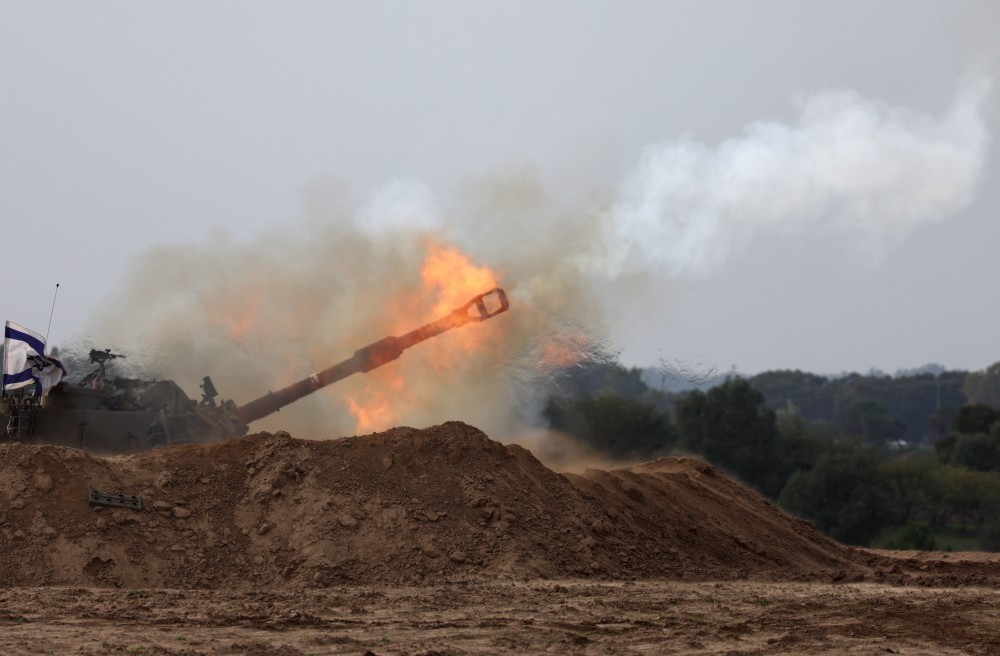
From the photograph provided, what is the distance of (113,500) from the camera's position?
769 inches

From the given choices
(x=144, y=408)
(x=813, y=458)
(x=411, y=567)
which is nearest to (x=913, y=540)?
(x=813, y=458)

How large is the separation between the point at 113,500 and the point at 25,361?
18.3 feet

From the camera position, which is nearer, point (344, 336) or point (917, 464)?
point (344, 336)

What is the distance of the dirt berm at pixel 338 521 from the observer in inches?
736

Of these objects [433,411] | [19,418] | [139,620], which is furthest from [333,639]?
[433,411]

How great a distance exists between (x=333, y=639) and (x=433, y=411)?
2083cm

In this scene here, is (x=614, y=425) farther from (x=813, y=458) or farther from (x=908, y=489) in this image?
(x=908, y=489)

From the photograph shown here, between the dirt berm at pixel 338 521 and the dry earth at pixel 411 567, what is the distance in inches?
1.4

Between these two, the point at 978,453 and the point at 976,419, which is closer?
the point at 978,453

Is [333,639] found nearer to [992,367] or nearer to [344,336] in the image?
[344,336]

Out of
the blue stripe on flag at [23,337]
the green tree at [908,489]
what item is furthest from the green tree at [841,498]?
the blue stripe on flag at [23,337]

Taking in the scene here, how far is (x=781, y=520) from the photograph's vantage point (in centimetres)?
2748

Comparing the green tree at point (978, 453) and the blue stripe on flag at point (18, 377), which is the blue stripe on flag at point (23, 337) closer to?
the blue stripe on flag at point (18, 377)

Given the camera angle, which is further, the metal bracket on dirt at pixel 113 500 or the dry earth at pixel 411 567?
the metal bracket on dirt at pixel 113 500
